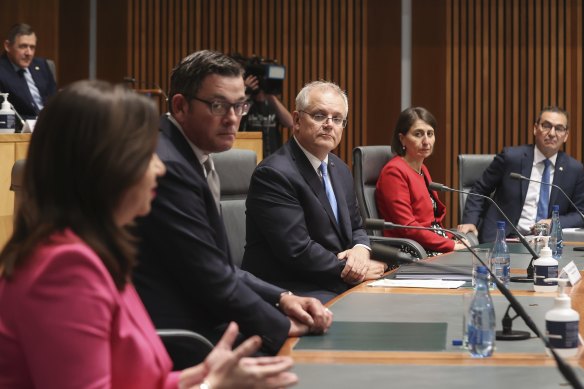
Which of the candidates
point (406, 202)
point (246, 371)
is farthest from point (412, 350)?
point (406, 202)

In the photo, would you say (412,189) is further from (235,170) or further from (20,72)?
(20,72)

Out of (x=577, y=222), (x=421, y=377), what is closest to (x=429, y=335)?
(x=421, y=377)

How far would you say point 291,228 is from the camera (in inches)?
146

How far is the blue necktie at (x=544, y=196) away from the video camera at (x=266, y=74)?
9.02 ft

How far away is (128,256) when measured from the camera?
1.53 metres

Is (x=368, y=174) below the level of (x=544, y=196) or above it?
above

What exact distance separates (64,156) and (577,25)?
28.2 ft

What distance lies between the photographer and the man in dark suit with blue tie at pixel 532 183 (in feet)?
19.6

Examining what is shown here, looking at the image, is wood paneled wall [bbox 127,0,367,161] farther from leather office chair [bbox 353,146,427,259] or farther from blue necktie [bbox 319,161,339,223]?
blue necktie [bbox 319,161,339,223]

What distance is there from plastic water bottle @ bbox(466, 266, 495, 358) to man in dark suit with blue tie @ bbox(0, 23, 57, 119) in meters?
5.99

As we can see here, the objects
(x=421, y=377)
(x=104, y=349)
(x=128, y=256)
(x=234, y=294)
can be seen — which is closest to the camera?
(x=104, y=349)

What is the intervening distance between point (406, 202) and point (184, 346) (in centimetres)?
288

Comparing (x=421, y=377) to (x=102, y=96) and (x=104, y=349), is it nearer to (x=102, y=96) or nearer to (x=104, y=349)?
(x=104, y=349)

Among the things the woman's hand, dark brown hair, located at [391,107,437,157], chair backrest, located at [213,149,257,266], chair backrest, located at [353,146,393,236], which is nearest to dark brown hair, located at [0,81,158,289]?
the woman's hand
